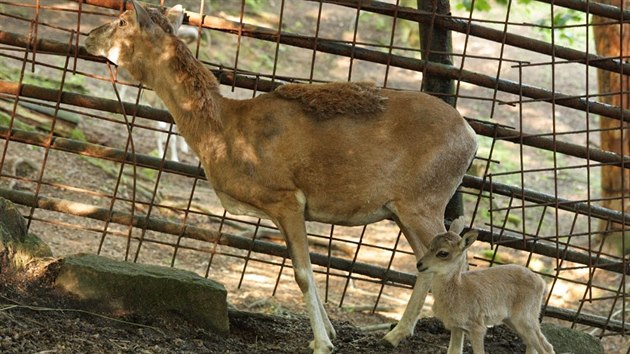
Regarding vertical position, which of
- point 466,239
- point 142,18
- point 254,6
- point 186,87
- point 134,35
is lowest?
point 466,239

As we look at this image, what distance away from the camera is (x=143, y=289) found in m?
6.75

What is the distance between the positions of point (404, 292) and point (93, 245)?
4.52m

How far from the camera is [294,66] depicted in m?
24.2

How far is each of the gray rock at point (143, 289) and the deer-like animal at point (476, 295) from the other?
1.61 metres

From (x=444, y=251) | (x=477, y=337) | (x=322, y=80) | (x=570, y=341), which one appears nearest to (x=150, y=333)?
(x=444, y=251)

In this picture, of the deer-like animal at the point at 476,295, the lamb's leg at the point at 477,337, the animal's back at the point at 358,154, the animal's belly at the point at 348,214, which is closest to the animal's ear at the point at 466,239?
the deer-like animal at the point at 476,295

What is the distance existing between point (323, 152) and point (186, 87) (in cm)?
122

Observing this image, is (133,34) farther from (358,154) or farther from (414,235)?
(414,235)

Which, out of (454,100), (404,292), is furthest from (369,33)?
(454,100)

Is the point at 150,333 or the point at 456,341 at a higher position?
the point at 456,341

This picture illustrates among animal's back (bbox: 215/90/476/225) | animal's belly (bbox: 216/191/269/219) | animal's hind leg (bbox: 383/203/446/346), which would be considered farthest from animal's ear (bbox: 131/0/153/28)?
animal's hind leg (bbox: 383/203/446/346)

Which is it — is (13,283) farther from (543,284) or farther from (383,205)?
(543,284)

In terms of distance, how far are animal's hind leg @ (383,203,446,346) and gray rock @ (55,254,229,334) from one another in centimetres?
135

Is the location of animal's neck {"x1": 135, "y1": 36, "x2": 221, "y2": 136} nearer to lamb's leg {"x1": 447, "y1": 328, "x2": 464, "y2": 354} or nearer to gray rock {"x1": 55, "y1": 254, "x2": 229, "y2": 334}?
gray rock {"x1": 55, "y1": 254, "x2": 229, "y2": 334}
